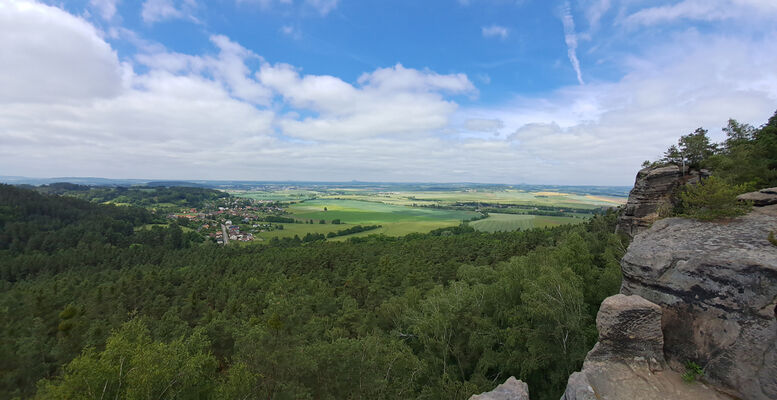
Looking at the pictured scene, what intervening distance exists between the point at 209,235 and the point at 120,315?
296ft

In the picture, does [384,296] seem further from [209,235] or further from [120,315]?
[209,235]

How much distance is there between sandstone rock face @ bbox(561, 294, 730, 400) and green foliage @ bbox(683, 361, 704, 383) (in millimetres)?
150

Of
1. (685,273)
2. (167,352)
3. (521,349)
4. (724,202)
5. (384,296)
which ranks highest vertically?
(724,202)

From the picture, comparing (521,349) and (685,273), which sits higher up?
(685,273)

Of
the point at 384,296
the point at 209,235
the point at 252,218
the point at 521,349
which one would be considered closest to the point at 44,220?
the point at 209,235

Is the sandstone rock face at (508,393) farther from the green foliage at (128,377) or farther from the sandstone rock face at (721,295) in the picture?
the green foliage at (128,377)

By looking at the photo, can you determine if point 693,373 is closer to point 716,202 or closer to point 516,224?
point 716,202

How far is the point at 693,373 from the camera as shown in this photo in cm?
900

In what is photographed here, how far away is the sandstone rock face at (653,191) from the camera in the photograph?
73.9 feet

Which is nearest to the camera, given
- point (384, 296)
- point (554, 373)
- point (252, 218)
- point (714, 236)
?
point (714, 236)

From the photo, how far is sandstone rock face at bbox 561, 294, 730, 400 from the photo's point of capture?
28.1ft

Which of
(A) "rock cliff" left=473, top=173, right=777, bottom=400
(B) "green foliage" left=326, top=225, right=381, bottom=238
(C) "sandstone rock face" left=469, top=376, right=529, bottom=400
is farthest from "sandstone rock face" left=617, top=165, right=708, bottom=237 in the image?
(B) "green foliage" left=326, top=225, right=381, bottom=238

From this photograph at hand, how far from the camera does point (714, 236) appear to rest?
10.6 metres

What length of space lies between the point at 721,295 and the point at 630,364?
3538mm
